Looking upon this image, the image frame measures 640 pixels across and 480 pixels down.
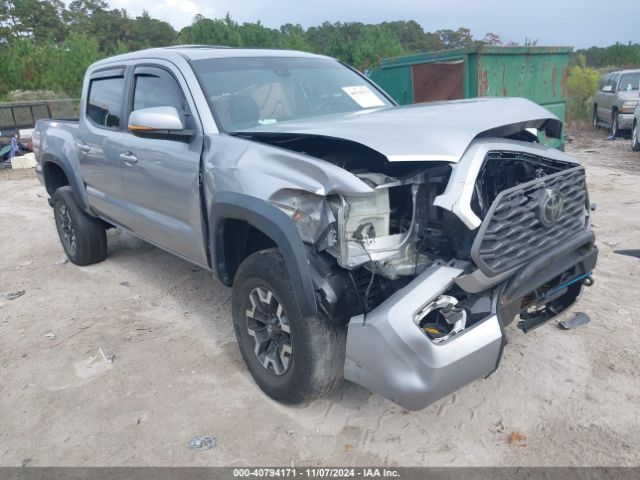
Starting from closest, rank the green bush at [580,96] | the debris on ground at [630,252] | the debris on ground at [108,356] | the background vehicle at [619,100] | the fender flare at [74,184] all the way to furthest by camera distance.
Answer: the debris on ground at [108,356] → the debris on ground at [630,252] → the fender flare at [74,184] → the background vehicle at [619,100] → the green bush at [580,96]

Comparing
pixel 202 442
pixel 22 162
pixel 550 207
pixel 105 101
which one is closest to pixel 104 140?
pixel 105 101

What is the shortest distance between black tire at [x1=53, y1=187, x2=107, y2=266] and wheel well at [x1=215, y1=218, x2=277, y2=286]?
2.78 metres

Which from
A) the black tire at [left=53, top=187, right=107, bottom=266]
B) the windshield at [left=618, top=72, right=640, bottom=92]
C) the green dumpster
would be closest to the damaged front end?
the black tire at [left=53, top=187, right=107, bottom=266]

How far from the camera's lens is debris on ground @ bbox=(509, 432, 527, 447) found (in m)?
2.74

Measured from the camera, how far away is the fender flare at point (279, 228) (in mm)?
2615

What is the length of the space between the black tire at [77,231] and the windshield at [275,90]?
8.48 ft

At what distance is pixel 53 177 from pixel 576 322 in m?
5.39

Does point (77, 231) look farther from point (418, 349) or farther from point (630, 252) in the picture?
point (630, 252)

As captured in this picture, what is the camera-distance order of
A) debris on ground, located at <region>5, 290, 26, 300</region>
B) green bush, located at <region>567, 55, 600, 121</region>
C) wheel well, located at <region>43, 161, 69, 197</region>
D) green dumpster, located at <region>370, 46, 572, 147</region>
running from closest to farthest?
debris on ground, located at <region>5, 290, 26, 300</region>
wheel well, located at <region>43, 161, 69, 197</region>
green dumpster, located at <region>370, 46, 572, 147</region>
green bush, located at <region>567, 55, 600, 121</region>

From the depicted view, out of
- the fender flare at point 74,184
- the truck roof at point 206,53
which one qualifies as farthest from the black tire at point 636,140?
the fender flare at point 74,184

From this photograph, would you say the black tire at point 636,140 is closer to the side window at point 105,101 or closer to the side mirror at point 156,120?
the side window at point 105,101

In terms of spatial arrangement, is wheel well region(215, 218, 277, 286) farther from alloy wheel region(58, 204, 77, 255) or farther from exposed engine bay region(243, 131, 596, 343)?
alloy wheel region(58, 204, 77, 255)

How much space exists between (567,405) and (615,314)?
1.27 m

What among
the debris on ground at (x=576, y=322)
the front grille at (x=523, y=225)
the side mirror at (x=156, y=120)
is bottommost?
the debris on ground at (x=576, y=322)
